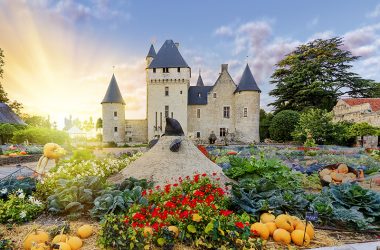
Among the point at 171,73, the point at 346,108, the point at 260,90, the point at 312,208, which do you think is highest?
the point at 171,73

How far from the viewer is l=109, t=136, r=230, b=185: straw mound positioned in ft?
18.0

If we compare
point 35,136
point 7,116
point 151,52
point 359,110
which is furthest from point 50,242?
point 151,52

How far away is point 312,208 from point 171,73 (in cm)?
3212

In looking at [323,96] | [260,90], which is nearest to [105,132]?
[260,90]

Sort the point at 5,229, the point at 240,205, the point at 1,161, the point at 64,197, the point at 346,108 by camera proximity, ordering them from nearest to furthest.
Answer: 1. the point at 5,229
2. the point at 240,205
3. the point at 64,197
4. the point at 1,161
5. the point at 346,108

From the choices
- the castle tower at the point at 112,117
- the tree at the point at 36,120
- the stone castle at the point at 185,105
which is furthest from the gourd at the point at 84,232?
A: the tree at the point at 36,120

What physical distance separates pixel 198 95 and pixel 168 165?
31381 millimetres

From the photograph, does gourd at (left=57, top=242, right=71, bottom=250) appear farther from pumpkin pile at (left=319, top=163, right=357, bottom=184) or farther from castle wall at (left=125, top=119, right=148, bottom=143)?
castle wall at (left=125, top=119, right=148, bottom=143)

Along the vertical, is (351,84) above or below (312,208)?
above

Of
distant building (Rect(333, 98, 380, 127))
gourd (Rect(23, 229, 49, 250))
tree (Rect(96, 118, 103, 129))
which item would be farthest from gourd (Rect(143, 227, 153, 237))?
tree (Rect(96, 118, 103, 129))

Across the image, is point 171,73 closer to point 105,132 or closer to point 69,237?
point 105,132

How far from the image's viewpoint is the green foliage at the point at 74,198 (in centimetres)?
393

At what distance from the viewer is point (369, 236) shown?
3.49 metres

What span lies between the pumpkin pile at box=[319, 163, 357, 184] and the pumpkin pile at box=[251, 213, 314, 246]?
3.66 m
